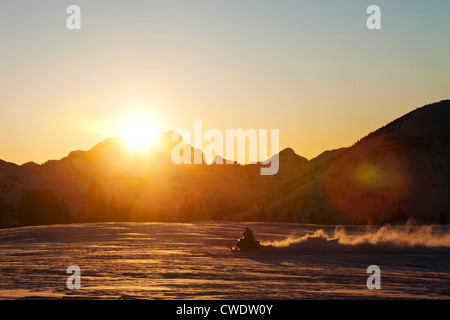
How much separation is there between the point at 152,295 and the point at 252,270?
610 inches

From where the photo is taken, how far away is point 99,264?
167 ft

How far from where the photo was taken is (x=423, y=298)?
32406mm

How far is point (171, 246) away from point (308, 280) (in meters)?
35.0

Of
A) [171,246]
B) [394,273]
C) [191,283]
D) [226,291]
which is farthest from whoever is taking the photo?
[171,246]

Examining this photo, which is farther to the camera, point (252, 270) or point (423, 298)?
point (252, 270)

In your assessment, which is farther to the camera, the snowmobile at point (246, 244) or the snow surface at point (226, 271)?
the snowmobile at point (246, 244)

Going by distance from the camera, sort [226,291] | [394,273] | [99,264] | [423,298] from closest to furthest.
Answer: [423,298]
[226,291]
[394,273]
[99,264]

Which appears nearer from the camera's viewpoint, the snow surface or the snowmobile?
the snow surface

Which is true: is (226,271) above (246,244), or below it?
below

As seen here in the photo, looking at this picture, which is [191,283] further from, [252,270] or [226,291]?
[252,270]

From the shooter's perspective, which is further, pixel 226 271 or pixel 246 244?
pixel 246 244

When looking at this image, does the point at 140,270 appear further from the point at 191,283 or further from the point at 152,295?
the point at 152,295
